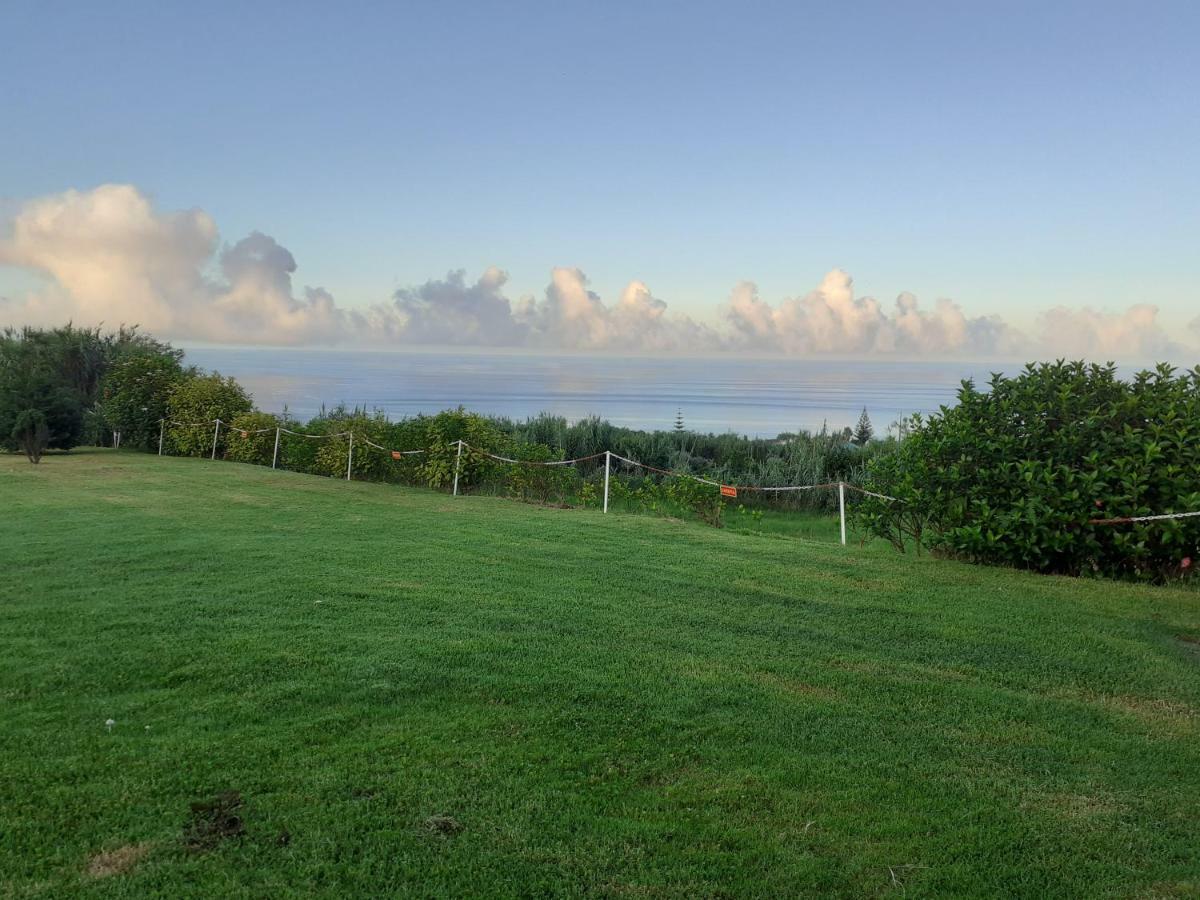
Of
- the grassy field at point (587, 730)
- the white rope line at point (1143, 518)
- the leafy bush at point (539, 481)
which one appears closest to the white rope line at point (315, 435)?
the leafy bush at point (539, 481)

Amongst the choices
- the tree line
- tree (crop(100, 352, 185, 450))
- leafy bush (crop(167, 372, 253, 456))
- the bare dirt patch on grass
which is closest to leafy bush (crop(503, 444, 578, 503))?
the tree line

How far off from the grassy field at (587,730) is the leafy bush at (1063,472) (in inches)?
18.6

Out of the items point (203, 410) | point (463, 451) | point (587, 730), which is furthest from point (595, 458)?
point (587, 730)

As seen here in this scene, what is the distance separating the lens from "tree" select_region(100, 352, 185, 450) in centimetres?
2298

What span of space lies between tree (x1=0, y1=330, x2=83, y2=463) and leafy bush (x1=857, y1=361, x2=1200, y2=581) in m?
18.5

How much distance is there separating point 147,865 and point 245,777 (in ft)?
2.05

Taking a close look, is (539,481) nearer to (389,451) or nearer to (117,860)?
(389,451)

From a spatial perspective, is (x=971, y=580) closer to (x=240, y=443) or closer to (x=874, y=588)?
(x=874, y=588)

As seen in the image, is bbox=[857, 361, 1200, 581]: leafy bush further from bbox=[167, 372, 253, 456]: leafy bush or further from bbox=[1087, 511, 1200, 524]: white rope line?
bbox=[167, 372, 253, 456]: leafy bush

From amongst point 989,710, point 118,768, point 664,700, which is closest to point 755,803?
point 664,700

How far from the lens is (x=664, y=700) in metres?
4.47

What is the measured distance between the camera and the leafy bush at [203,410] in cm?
2127

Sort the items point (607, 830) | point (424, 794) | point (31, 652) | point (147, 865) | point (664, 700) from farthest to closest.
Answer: point (31, 652), point (664, 700), point (424, 794), point (607, 830), point (147, 865)

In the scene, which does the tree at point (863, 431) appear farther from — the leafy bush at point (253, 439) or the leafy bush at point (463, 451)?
the leafy bush at point (253, 439)
